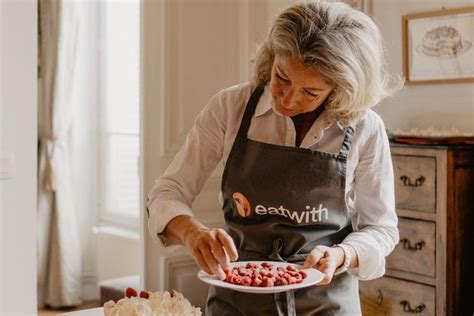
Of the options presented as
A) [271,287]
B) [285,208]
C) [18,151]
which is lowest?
[271,287]

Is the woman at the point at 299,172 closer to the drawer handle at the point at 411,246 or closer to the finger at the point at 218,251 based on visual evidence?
the finger at the point at 218,251

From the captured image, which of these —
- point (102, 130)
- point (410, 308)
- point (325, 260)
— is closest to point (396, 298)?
point (410, 308)

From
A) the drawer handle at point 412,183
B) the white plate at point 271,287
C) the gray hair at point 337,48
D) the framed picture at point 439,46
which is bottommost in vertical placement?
the white plate at point 271,287

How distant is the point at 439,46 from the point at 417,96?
0.84 feet

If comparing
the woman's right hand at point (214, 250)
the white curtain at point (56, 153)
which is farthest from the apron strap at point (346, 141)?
the white curtain at point (56, 153)

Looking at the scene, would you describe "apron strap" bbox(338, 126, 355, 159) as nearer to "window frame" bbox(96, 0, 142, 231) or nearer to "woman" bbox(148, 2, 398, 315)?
"woman" bbox(148, 2, 398, 315)

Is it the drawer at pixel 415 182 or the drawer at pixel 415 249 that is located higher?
the drawer at pixel 415 182

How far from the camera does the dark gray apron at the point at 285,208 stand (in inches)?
71.0

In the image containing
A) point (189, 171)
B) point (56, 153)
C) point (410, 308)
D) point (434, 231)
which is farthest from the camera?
point (56, 153)

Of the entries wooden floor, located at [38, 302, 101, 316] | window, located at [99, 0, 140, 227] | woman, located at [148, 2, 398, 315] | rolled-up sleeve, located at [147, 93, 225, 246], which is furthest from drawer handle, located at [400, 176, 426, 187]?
wooden floor, located at [38, 302, 101, 316]

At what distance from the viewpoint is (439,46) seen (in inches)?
131

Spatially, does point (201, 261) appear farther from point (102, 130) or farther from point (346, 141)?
point (102, 130)

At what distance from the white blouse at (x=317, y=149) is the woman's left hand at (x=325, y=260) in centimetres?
10

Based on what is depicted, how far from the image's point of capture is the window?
17.4 ft
